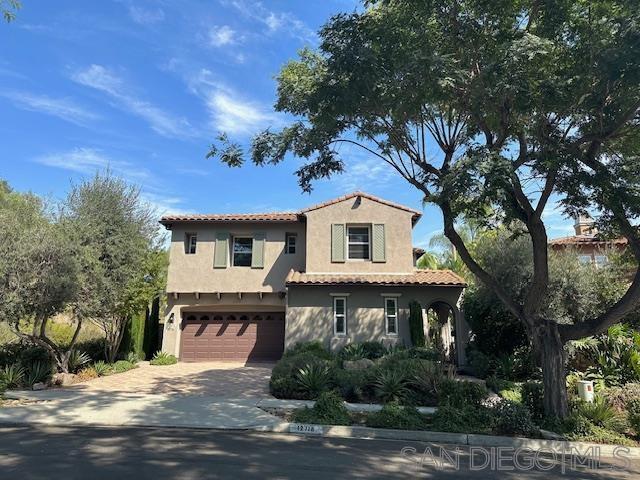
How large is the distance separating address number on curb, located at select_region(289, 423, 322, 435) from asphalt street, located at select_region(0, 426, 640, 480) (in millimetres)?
418

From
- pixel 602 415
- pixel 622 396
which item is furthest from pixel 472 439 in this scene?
pixel 622 396

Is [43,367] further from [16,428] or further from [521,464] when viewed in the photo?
[521,464]

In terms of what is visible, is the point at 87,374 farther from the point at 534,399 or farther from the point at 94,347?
the point at 534,399

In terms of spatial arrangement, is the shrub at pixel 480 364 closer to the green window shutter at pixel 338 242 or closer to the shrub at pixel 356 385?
the shrub at pixel 356 385

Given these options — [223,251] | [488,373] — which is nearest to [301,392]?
[488,373]

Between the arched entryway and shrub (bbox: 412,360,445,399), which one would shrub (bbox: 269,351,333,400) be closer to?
shrub (bbox: 412,360,445,399)

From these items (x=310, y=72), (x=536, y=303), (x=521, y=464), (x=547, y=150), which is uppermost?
(x=310, y=72)

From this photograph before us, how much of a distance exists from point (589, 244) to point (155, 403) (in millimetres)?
22681

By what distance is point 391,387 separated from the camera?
11.4 meters

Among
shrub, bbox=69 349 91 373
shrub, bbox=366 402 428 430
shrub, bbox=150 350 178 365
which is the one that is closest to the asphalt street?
shrub, bbox=366 402 428 430

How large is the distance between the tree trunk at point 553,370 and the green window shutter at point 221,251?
1448cm

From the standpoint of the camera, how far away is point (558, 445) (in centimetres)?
841

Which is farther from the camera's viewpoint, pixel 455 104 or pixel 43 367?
pixel 43 367

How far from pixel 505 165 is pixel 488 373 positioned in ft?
32.9
